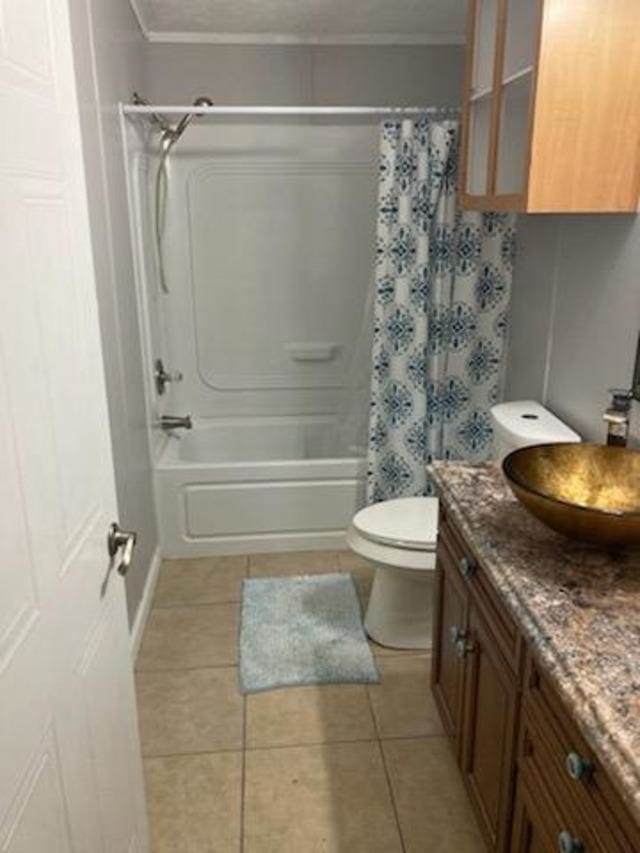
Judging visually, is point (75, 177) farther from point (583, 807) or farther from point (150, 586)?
point (150, 586)

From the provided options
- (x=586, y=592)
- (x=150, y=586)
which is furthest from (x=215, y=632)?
(x=586, y=592)

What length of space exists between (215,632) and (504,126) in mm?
2023

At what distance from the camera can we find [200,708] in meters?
2.24

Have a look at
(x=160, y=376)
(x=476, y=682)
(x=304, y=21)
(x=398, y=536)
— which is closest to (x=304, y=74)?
(x=304, y=21)

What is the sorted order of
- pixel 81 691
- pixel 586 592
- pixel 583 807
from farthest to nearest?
pixel 586 592
pixel 81 691
pixel 583 807

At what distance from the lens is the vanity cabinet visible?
102cm

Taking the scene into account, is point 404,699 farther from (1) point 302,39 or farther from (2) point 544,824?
(1) point 302,39

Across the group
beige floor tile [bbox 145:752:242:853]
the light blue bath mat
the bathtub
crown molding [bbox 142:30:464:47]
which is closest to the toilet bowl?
the light blue bath mat

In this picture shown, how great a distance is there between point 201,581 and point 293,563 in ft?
1.41

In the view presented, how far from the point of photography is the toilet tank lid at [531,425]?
2.06 meters

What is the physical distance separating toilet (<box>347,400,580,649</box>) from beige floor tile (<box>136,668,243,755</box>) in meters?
0.60

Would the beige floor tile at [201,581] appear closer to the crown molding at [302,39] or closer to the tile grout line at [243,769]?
the tile grout line at [243,769]

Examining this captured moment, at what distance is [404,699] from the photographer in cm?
227

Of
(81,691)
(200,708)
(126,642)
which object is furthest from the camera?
(200,708)
